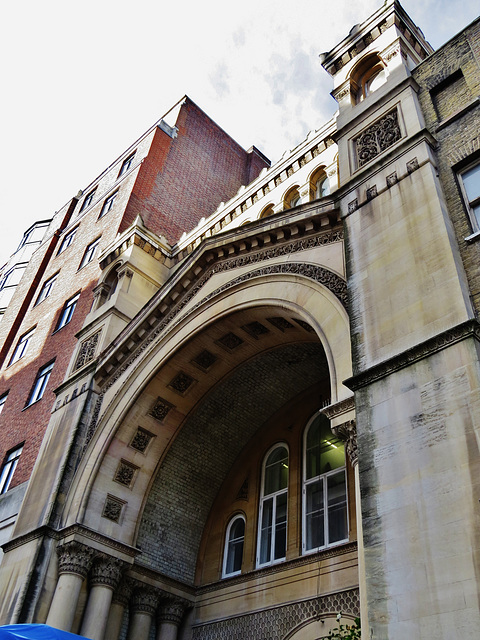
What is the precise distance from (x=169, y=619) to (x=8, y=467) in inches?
351

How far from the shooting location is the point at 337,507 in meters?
13.5

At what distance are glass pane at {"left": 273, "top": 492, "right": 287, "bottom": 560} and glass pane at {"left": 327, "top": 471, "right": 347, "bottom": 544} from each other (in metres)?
1.51

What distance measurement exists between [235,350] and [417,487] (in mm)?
8360

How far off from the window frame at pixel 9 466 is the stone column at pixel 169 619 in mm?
7505

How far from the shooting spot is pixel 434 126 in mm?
11297

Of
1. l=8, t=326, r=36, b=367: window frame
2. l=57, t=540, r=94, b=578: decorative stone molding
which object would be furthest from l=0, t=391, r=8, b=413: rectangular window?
l=57, t=540, r=94, b=578: decorative stone molding

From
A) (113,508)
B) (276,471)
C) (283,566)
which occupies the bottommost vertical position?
(283,566)

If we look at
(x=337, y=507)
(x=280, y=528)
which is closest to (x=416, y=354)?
(x=337, y=507)

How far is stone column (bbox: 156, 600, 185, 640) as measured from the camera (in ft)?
48.1

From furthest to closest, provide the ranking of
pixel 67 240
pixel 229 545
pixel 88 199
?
pixel 88 199, pixel 67 240, pixel 229 545

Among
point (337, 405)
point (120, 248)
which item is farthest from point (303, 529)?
point (120, 248)

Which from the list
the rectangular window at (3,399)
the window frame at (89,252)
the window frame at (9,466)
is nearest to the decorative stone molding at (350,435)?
the window frame at (9,466)

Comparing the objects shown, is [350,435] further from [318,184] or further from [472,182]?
[318,184]

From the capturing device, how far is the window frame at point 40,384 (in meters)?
22.3
